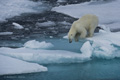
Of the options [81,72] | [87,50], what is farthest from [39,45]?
[81,72]

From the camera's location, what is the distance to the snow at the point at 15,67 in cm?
478

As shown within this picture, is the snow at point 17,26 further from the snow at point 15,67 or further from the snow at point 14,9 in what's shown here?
the snow at point 15,67

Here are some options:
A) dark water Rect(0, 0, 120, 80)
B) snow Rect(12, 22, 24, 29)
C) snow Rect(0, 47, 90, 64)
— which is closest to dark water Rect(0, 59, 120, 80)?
dark water Rect(0, 0, 120, 80)

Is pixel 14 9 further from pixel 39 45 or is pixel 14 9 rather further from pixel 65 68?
pixel 65 68

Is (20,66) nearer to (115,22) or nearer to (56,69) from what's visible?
(56,69)

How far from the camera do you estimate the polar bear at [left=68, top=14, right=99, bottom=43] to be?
6717mm

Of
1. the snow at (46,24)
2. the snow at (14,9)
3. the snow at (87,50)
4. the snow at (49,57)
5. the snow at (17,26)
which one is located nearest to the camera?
the snow at (49,57)

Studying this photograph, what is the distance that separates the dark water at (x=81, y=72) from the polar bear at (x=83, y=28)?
1189 mm

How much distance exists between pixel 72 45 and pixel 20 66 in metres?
2.13

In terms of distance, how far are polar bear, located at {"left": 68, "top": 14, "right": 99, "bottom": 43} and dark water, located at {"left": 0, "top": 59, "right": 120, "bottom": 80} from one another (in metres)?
1.19

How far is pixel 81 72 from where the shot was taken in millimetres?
5172

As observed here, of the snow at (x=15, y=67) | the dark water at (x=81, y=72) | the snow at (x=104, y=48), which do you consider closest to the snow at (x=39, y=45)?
the snow at (x=104, y=48)

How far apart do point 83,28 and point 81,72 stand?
1.90 m

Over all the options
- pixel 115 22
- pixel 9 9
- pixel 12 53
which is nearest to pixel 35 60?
pixel 12 53
